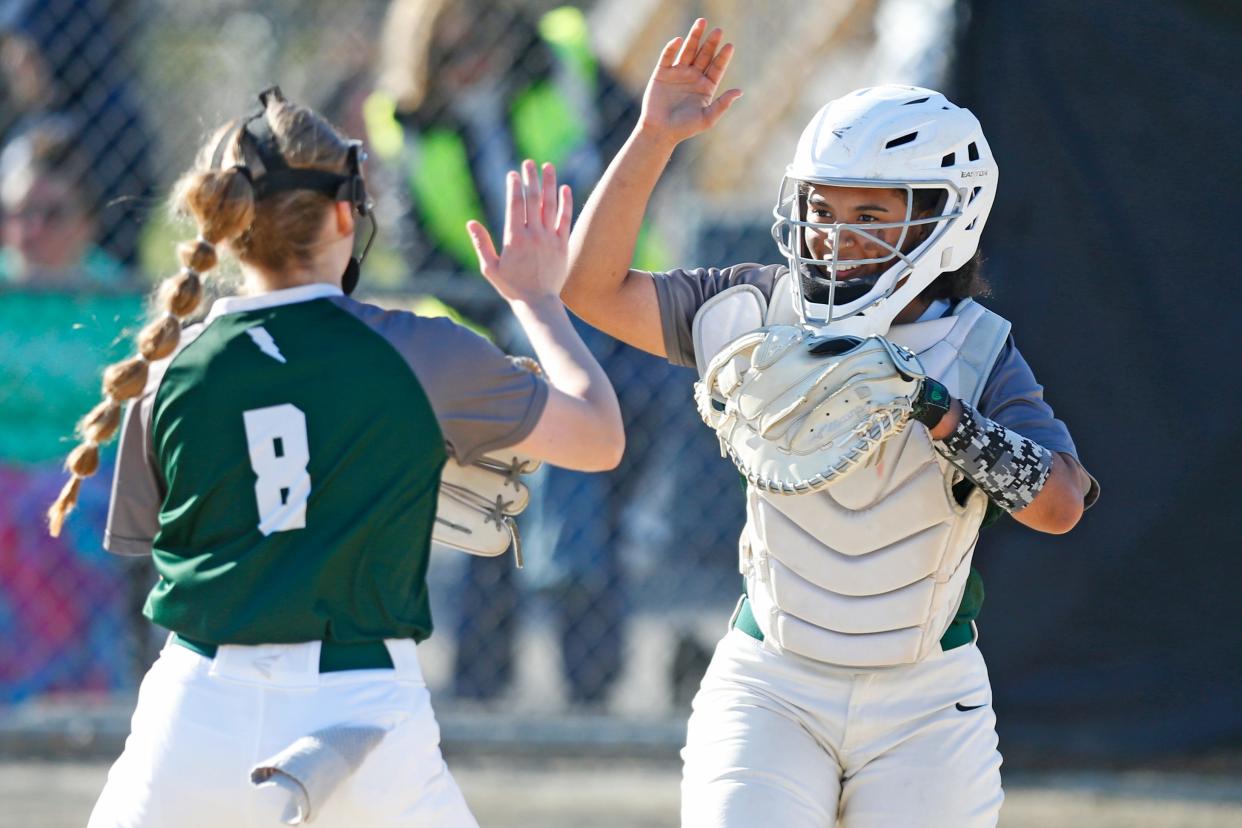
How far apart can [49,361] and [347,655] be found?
321 cm

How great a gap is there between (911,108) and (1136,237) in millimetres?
1968

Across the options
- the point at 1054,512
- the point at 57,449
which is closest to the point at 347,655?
the point at 1054,512

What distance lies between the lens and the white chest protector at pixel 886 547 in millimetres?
3197

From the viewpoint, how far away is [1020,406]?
3.16m

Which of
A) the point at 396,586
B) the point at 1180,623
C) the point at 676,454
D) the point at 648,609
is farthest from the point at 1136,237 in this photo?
the point at 396,586

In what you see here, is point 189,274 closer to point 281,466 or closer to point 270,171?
point 270,171

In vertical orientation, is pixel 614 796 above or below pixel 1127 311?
below

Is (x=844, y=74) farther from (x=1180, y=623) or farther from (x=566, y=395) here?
(x=566, y=395)

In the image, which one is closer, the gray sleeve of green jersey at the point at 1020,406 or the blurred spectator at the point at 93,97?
the gray sleeve of green jersey at the point at 1020,406

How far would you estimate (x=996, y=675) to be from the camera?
5.21 m

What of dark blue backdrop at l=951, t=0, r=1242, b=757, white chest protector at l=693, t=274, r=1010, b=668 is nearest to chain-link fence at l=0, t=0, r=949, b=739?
dark blue backdrop at l=951, t=0, r=1242, b=757

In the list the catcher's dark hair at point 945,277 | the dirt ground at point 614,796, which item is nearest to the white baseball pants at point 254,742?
the catcher's dark hair at point 945,277

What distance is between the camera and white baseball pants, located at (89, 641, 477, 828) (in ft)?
9.13

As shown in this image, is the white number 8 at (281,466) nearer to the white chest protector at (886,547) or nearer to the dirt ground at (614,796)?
the white chest protector at (886,547)
